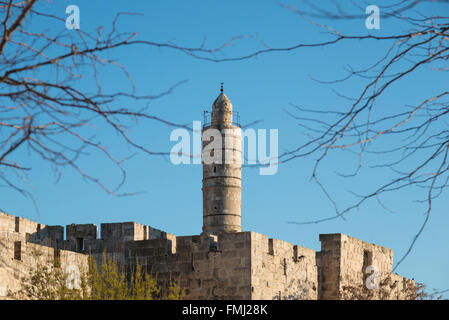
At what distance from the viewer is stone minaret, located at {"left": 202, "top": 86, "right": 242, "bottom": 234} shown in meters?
31.2

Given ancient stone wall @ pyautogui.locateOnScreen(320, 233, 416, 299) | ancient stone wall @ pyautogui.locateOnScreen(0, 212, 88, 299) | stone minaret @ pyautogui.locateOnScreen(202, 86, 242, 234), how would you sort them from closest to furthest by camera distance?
ancient stone wall @ pyautogui.locateOnScreen(0, 212, 88, 299) < ancient stone wall @ pyautogui.locateOnScreen(320, 233, 416, 299) < stone minaret @ pyautogui.locateOnScreen(202, 86, 242, 234)

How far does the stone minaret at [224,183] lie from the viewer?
31.2 m

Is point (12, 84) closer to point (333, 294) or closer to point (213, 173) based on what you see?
point (333, 294)

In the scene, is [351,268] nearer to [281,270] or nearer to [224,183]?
[281,270]

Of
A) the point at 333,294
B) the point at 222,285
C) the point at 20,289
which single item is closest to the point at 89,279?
the point at 20,289

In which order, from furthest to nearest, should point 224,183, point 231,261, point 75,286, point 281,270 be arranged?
point 224,183 → point 281,270 → point 231,261 → point 75,286

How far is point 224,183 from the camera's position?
31562mm

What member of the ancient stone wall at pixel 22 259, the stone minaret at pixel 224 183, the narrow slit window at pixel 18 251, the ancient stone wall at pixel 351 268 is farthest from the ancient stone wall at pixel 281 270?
the stone minaret at pixel 224 183

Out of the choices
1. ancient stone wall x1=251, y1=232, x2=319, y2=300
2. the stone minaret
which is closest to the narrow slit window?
ancient stone wall x1=251, y1=232, x2=319, y2=300

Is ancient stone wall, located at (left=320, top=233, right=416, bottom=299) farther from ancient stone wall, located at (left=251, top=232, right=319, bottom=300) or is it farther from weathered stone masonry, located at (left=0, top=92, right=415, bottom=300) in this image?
ancient stone wall, located at (left=251, top=232, right=319, bottom=300)

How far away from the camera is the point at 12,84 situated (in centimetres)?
416

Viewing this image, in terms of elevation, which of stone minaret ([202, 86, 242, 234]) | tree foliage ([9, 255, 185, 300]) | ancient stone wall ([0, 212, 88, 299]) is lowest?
tree foliage ([9, 255, 185, 300])

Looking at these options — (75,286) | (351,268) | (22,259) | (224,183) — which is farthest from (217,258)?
(224,183)

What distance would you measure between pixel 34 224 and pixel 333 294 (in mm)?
7652
